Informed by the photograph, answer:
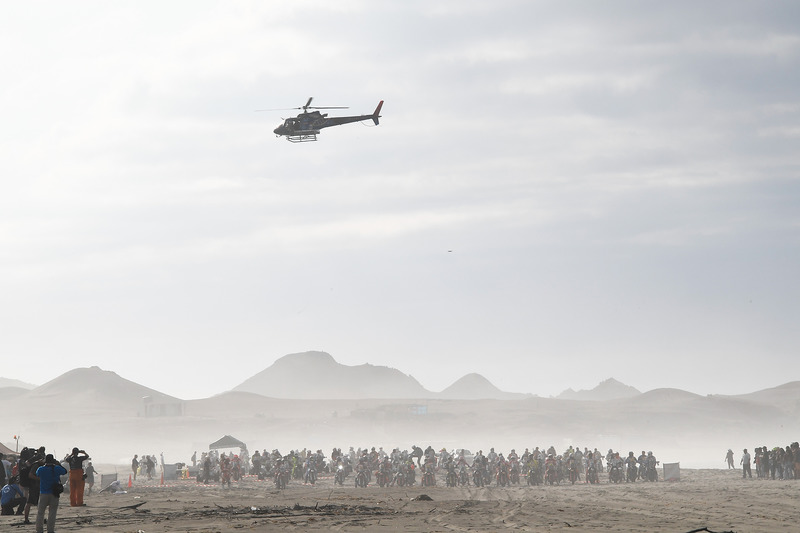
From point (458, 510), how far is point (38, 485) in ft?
33.4

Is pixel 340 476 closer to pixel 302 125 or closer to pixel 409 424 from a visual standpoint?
pixel 302 125

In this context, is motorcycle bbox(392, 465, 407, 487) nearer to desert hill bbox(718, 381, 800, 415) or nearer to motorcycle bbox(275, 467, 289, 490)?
motorcycle bbox(275, 467, 289, 490)

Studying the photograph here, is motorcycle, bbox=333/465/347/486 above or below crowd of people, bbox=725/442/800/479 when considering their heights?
below

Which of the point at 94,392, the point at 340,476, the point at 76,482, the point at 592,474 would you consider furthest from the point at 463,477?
the point at 94,392

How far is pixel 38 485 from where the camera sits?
19.1 metres

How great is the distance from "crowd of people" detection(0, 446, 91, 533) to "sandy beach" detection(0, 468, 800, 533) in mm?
609

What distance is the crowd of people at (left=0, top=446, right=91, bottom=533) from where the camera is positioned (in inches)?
619

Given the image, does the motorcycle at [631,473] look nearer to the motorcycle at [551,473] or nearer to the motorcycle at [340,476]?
the motorcycle at [551,473]

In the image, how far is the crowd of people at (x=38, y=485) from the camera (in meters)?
15.7

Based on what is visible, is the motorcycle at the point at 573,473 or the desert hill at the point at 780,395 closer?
the motorcycle at the point at 573,473

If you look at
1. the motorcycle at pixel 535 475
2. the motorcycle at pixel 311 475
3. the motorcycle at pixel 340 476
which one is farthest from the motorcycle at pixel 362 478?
the motorcycle at pixel 535 475

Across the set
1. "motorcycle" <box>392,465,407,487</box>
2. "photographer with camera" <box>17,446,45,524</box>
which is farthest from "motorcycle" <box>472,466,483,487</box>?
"photographer with camera" <box>17,446,45,524</box>

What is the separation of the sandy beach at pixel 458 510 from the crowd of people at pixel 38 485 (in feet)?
2.00

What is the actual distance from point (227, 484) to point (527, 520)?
67.3ft
